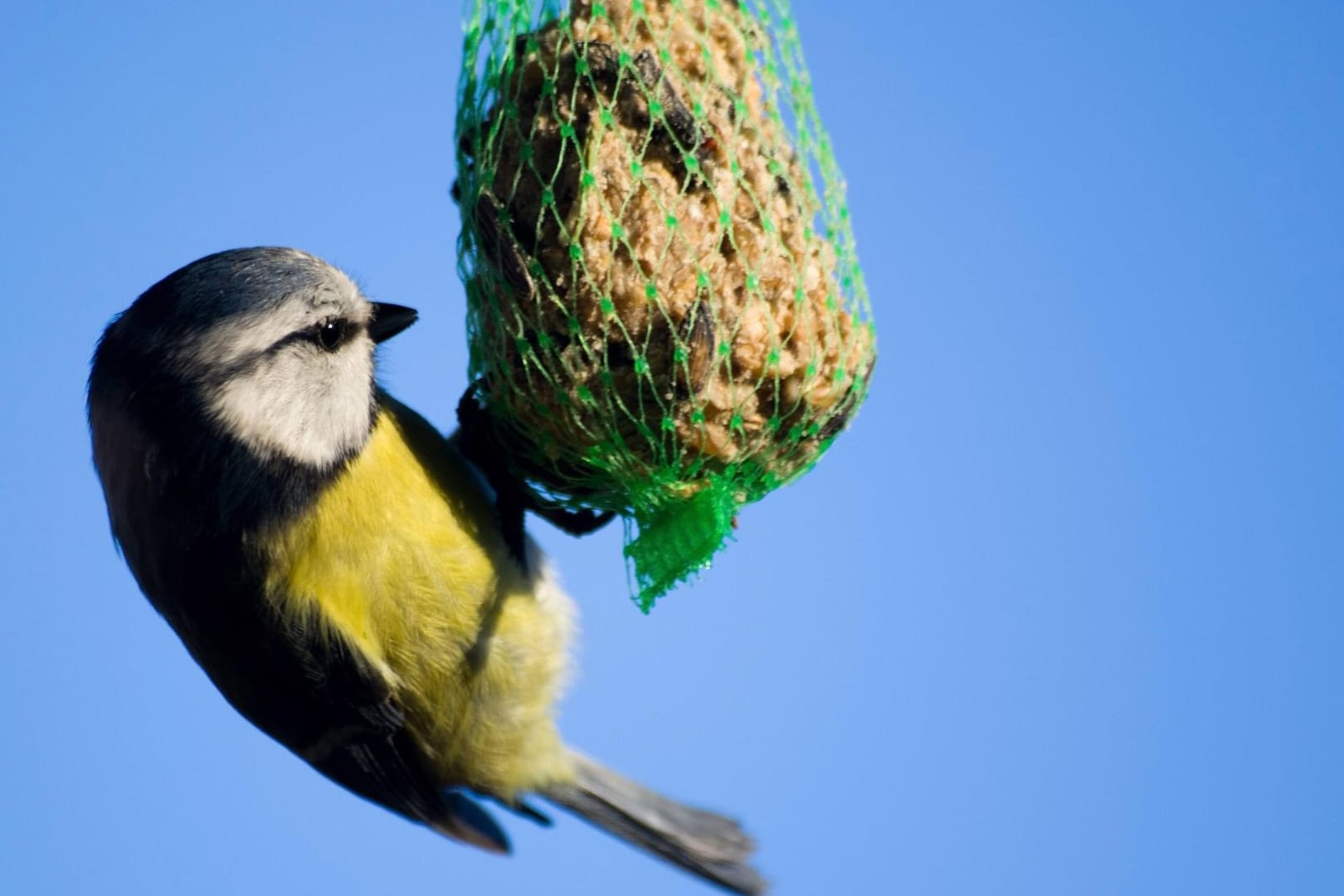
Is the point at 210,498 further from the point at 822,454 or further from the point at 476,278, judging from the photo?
the point at 822,454

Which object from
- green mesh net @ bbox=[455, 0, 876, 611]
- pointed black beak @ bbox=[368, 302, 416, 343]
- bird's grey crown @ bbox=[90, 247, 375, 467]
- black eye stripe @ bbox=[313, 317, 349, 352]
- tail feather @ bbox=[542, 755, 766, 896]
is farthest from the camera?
tail feather @ bbox=[542, 755, 766, 896]

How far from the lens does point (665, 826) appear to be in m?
3.10

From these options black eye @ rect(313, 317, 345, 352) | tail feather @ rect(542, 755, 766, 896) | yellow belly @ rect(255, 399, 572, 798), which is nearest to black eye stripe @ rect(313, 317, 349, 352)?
black eye @ rect(313, 317, 345, 352)

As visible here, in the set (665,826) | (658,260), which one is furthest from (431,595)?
(665,826)

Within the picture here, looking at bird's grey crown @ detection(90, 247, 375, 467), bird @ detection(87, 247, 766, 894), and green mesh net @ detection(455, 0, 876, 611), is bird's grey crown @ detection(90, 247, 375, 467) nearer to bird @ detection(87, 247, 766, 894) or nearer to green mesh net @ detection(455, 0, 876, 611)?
bird @ detection(87, 247, 766, 894)

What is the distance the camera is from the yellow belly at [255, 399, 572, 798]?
7.46 ft

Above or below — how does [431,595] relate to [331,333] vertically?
below

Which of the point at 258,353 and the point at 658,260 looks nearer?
the point at 658,260

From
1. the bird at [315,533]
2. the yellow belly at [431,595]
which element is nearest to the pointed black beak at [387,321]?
the bird at [315,533]

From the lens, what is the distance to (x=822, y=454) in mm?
2271

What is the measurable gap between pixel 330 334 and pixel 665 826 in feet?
5.03

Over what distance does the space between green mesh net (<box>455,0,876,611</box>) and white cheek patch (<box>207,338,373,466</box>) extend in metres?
0.27

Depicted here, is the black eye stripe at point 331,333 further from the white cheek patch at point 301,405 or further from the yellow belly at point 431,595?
the yellow belly at point 431,595

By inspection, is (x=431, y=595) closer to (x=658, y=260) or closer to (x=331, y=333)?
(x=331, y=333)
